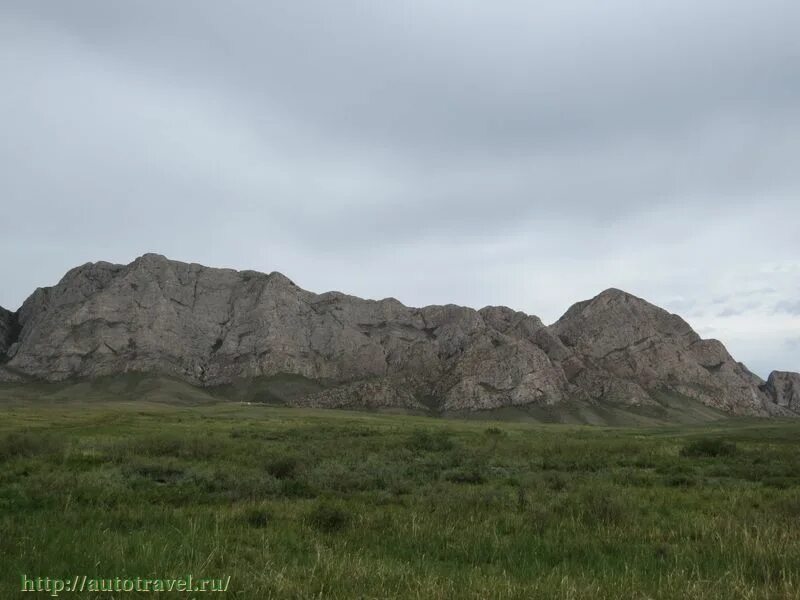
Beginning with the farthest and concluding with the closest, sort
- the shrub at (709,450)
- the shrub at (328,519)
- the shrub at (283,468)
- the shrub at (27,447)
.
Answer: the shrub at (709,450)
the shrub at (27,447)
the shrub at (283,468)
the shrub at (328,519)

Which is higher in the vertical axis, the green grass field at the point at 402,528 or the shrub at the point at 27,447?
the green grass field at the point at 402,528

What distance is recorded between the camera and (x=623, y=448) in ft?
105

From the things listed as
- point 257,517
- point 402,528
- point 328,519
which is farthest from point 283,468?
point 402,528

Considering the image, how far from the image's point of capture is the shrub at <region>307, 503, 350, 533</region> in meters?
11.1

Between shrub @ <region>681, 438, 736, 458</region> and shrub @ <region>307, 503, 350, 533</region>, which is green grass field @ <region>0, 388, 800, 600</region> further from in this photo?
shrub @ <region>681, 438, 736, 458</region>

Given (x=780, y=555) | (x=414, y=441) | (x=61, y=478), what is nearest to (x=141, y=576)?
(x=780, y=555)

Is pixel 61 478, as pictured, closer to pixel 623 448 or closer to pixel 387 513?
pixel 387 513

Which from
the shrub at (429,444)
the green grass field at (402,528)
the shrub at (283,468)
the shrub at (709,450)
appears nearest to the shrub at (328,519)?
the green grass field at (402,528)

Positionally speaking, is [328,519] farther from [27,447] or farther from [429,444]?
[429,444]

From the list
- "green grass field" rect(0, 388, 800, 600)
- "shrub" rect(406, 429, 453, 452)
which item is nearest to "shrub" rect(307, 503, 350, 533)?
"green grass field" rect(0, 388, 800, 600)

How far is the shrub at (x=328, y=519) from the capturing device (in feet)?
36.3

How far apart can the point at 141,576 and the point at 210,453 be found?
2028 cm

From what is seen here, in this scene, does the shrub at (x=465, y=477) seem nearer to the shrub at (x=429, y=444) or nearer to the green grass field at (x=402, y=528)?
the green grass field at (x=402, y=528)

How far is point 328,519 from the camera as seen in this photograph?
11359 millimetres
